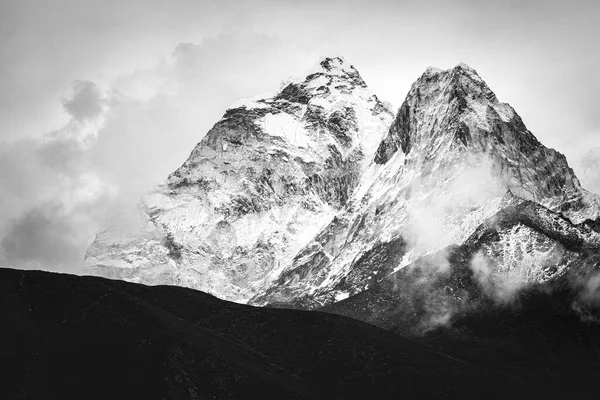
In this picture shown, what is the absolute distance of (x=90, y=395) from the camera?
652ft

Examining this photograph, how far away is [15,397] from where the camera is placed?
194 metres

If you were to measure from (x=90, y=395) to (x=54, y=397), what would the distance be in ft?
24.1

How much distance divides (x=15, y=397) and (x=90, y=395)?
593 inches

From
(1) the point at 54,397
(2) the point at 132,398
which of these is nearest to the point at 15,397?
(1) the point at 54,397

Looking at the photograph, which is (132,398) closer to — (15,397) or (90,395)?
(90,395)

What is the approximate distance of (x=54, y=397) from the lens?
19600 centimetres

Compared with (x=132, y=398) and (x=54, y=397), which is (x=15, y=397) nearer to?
(x=54, y=397)

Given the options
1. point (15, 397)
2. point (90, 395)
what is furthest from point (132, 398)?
point (15, 397)

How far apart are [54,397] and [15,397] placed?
25.4 ft

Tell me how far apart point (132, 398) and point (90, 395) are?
8737 mm

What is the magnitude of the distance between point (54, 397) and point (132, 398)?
52.2ft
